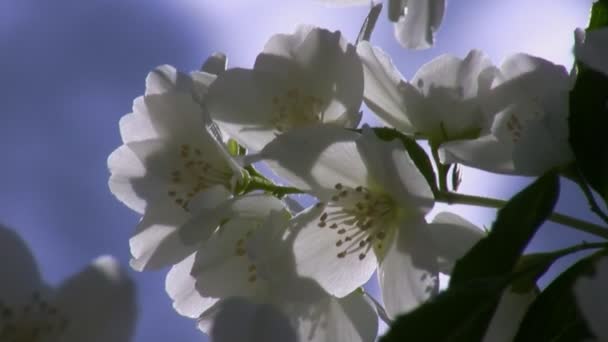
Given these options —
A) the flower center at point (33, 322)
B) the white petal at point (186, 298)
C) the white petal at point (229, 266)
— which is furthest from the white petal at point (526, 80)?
the flower center at point (33, 322)

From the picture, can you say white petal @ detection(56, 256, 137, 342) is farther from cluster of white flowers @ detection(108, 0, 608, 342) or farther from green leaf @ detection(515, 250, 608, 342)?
green leaf @ detection(515, 250, 608, 342)

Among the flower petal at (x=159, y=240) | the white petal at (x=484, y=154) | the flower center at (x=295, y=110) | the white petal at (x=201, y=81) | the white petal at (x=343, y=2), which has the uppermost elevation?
the white petal at (x=343, y=2)

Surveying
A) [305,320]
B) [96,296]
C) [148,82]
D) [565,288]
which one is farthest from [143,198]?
[565,288]

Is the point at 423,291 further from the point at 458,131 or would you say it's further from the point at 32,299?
the point at 32,299

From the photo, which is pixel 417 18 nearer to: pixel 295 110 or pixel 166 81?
pixel 295 110

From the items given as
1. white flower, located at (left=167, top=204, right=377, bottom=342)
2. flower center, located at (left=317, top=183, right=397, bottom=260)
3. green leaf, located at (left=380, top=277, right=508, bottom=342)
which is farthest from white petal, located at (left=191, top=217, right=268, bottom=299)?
green leaf, located at (left=380, top=277, right=508, bottom=342)

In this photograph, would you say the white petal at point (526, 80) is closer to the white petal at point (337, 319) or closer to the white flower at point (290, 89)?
the white flower at point (290, 89)

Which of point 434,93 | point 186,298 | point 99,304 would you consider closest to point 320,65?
point 434,93
